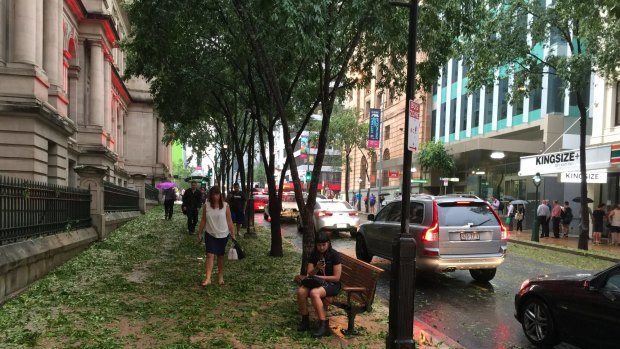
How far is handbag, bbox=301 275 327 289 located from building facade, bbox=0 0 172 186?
9777 millimetres

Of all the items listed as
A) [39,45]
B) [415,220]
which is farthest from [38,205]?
[39,45]

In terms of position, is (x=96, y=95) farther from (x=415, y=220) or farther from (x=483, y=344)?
(x=483, y=344)

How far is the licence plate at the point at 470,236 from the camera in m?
8.98

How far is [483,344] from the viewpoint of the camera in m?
5.94

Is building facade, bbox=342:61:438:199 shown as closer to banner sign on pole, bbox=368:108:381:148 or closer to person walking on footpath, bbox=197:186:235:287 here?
banner sign on pole, bbox=368:108:381:148

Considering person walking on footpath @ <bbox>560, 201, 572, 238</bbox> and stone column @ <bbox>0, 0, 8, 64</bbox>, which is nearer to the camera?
stone column @ <bbox>0, 0, 8, 64</bbox>

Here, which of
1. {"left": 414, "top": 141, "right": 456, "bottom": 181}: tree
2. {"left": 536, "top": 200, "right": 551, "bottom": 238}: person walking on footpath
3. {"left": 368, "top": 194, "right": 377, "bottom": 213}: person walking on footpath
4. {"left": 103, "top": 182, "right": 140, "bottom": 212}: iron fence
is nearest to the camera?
{"left": 103, "top": 182, "right": 140, "bottom": 212}: iron fence

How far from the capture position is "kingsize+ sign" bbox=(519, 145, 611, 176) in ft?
64.1

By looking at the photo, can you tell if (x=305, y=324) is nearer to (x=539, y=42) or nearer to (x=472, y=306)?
(x=472, y=306)

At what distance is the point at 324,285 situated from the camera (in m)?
5.59

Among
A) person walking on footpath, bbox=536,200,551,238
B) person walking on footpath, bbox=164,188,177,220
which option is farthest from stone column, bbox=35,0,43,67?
person walking on footpath, bbox=536,200,551,238

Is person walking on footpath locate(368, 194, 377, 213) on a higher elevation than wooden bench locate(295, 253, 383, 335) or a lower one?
lower

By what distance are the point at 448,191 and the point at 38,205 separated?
1278 inches

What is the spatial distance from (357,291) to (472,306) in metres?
3.22
